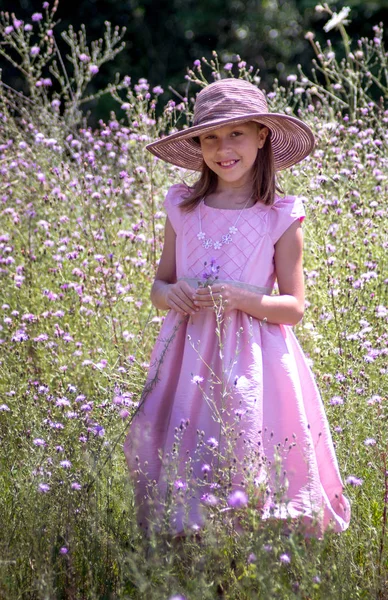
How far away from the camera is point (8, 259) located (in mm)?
3744

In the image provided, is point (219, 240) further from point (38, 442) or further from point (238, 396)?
point (38, 442)

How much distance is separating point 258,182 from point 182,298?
43 centimetres

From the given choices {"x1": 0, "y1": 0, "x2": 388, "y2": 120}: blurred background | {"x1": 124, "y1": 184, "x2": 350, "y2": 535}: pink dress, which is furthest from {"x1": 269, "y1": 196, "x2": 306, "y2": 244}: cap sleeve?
{"x1": 0, "y1": 0, "x2": 388, "y2": 120}: blurred background

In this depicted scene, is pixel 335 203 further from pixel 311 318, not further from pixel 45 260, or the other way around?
pixel 45 260

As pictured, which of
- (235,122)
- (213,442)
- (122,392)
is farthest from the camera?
(122,392)

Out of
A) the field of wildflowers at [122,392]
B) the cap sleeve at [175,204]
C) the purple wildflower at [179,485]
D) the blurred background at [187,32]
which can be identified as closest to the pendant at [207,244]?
the cap sleeve at [175,204]

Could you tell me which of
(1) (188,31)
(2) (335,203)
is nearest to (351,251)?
(2) (335,203)

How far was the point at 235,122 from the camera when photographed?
94.9 inches

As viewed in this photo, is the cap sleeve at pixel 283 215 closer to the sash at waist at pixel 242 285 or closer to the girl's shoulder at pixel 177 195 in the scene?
the sash at waist at pixel 242 285

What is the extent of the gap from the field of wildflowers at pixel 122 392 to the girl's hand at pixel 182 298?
0.36 metres

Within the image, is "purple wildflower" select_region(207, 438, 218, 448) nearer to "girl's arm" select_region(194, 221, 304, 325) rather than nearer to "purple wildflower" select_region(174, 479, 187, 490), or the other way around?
"purple wildflower" select_region(174, 479, 187, 490)

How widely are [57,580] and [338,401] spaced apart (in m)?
0.93

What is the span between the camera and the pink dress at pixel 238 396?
2291 millimetres

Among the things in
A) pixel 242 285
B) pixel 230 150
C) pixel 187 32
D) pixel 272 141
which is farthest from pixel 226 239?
pixel 187 32
